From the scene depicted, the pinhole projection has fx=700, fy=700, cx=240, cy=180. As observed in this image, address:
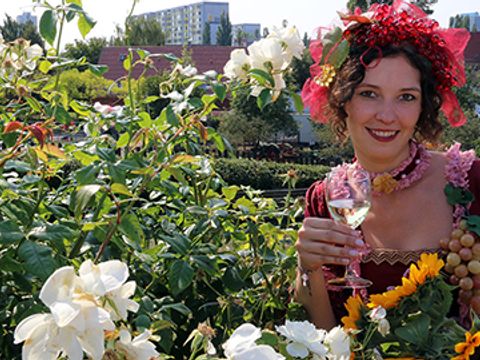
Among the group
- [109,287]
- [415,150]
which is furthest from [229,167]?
[109,287]

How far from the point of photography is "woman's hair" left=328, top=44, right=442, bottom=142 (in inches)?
68.6

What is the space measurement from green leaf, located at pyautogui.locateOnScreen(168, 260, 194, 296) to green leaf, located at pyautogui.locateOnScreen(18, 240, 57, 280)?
279 mm

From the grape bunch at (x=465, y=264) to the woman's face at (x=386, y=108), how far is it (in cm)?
26

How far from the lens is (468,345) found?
107 cm

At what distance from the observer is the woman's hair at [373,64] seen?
1.74 metres

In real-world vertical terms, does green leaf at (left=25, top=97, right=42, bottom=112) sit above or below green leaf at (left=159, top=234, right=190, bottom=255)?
above

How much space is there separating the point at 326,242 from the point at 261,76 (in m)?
0.39

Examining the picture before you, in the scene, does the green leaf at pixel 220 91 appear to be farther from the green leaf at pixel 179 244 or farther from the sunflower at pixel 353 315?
the sunflower at pixel 353 315

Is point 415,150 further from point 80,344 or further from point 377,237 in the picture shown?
point 80,344

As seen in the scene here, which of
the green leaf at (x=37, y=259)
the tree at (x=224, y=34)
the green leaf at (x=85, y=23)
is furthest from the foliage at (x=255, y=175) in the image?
the tree at (x=224, y=34)

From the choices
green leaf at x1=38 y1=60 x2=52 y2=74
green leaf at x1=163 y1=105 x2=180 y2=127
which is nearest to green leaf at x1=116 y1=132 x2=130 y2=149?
green leaf at x1=163 y1=105 x2=180 y2=127

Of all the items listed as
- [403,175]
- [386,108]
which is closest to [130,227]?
[386,108]

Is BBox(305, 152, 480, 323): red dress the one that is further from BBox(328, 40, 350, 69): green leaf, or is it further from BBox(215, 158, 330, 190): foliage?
BBox(215, 158, 330, 190): foliage

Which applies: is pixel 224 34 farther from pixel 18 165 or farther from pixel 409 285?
pixel 409 285
